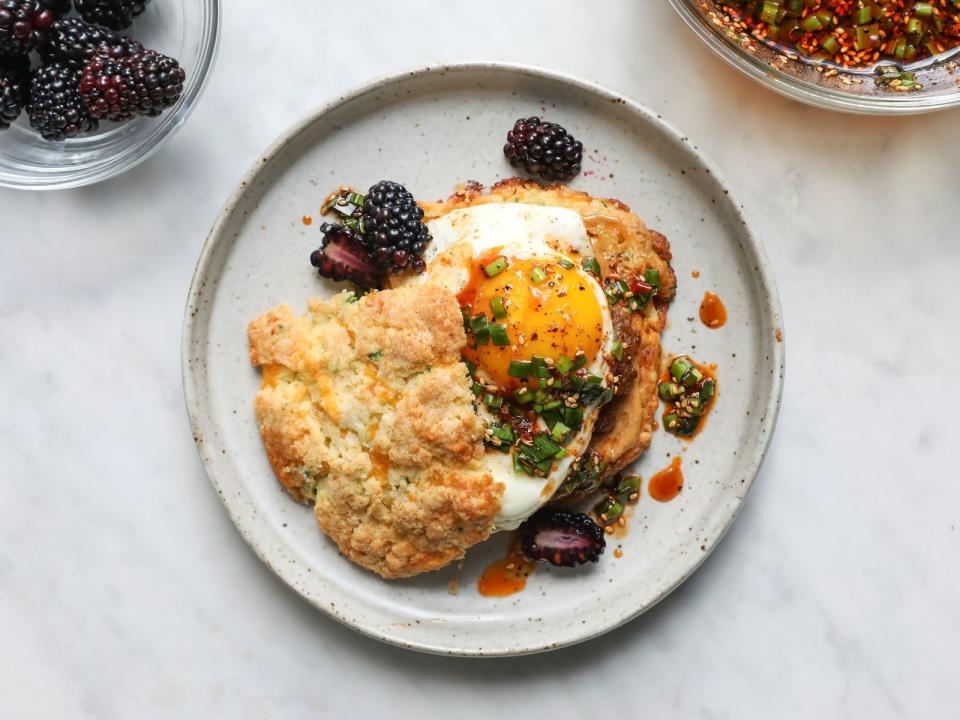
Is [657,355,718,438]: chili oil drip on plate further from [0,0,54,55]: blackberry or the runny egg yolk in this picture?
[0,0,54,55]: blackberry

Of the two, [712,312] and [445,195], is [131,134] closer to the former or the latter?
[445,195]

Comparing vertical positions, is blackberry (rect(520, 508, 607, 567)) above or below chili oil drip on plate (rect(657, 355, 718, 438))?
below

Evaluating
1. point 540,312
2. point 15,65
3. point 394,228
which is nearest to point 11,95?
point 15,65

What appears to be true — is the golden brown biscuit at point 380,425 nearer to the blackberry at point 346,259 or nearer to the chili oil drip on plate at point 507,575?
the blackberry at point 346,259

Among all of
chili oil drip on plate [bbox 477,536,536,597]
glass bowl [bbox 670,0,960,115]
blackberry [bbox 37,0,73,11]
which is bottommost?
chili oil drip on plate [bbox 477,536,536,597]

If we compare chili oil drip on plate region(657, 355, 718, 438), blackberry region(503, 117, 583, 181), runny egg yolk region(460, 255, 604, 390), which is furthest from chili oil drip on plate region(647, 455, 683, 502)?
blackberry region(503, 117, 583, 181)

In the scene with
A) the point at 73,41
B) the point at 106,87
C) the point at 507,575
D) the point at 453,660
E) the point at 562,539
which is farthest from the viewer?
the point at 453,660
